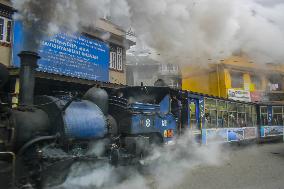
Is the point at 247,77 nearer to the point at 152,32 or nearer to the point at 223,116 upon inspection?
the point at 223,116

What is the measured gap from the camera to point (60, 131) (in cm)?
647

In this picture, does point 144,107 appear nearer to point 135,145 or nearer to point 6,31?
point 135,145

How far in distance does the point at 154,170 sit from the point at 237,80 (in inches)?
860

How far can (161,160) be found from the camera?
421 inches

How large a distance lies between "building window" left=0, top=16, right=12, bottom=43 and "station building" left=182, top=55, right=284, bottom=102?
12.9m

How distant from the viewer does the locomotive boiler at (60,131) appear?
5641 mm

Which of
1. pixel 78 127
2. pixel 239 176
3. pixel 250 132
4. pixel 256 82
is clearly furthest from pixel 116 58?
pixel 256 82

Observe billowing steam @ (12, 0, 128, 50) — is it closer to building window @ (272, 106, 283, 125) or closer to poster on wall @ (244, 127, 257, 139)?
poster on wall @ (244, 127, 257, 139)

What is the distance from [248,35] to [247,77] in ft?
40.6

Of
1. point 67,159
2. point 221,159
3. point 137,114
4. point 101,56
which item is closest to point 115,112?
point 137,114

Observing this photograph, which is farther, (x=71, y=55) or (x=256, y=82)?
(x=256, y=82)

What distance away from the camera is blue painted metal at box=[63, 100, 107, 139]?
6593 millimetres

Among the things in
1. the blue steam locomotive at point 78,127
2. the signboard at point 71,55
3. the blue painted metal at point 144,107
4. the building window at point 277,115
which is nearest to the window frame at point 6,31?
the signboard at point 71,55

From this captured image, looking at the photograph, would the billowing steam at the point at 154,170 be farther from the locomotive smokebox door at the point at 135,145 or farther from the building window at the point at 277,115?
the building window at the point at 277,115
